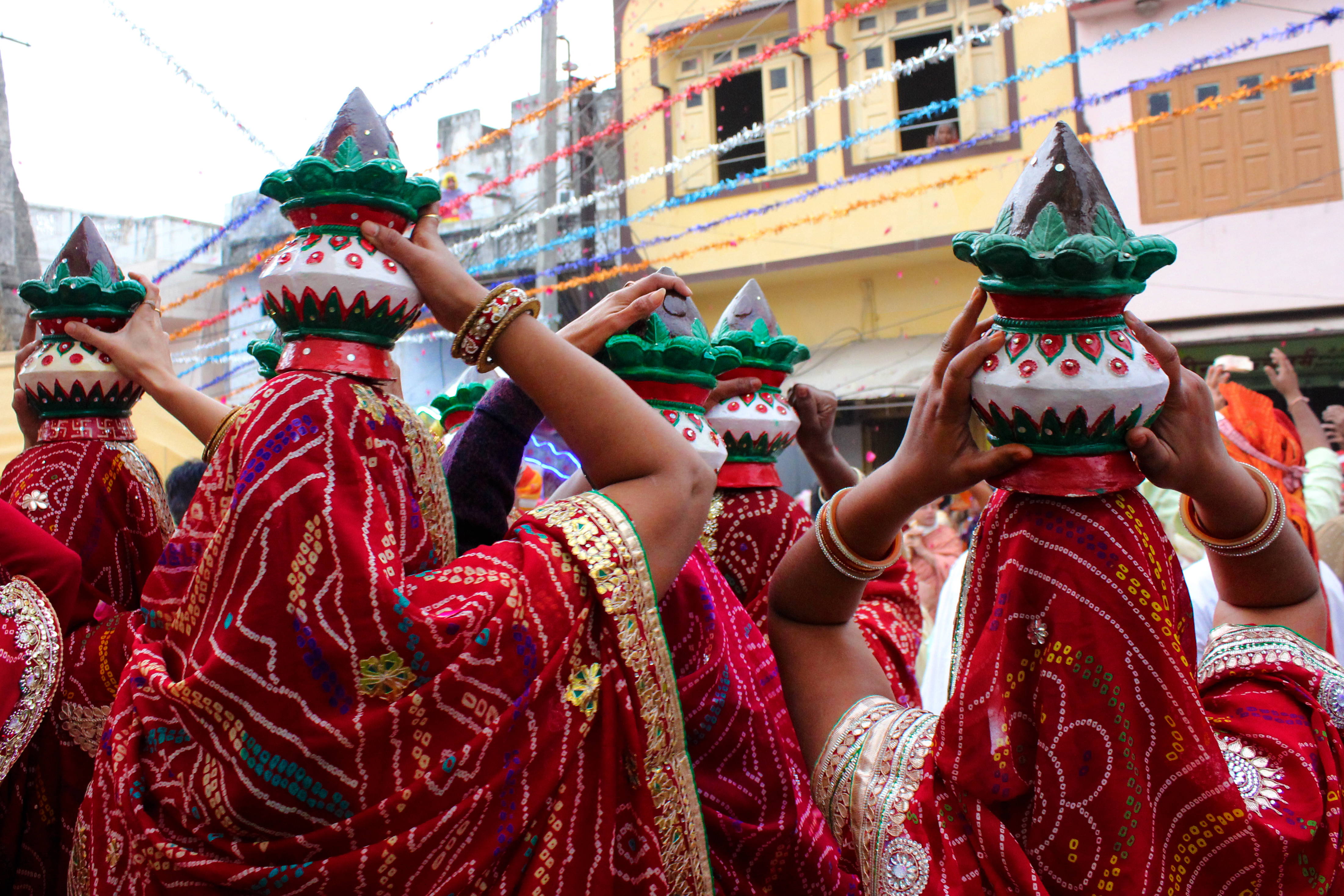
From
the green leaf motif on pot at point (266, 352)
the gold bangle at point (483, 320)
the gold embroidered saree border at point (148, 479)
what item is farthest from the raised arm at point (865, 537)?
the gold embroidered saree border at point (148, 479)

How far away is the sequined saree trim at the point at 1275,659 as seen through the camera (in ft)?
5.01

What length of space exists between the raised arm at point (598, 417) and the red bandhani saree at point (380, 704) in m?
0.05

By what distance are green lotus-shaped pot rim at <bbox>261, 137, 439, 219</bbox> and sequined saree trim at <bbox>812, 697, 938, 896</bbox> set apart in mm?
1034

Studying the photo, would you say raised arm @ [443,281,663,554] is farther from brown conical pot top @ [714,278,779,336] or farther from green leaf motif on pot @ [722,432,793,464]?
brown conical pot top @ [714,278,779,336]

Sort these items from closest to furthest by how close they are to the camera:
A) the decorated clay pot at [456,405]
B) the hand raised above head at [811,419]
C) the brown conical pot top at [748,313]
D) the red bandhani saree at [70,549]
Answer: the red bandhani saree at [70,549]
the brown conical pot top at [748,313]
the hand raised above head at [811,419]
the decorated clay pot at [456,405]

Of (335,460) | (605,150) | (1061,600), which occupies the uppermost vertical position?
(605,150)

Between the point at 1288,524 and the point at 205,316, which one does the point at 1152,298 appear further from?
the point at 205,316

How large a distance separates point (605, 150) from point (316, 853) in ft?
46.2

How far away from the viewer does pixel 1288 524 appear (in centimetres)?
162

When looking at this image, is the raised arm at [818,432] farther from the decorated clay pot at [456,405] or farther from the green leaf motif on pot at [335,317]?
the green leaf motif on pot at [335,317]

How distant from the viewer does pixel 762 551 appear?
Result: 8.38 feet

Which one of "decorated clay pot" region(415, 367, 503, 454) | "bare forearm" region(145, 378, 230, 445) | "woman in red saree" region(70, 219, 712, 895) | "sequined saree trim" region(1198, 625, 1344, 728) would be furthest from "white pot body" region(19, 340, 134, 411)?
"sequined saree trim" region(1198, 625, 1344, 728)

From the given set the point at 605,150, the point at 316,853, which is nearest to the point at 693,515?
the point at 316,853

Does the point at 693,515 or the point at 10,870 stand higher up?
the point at 693,515
